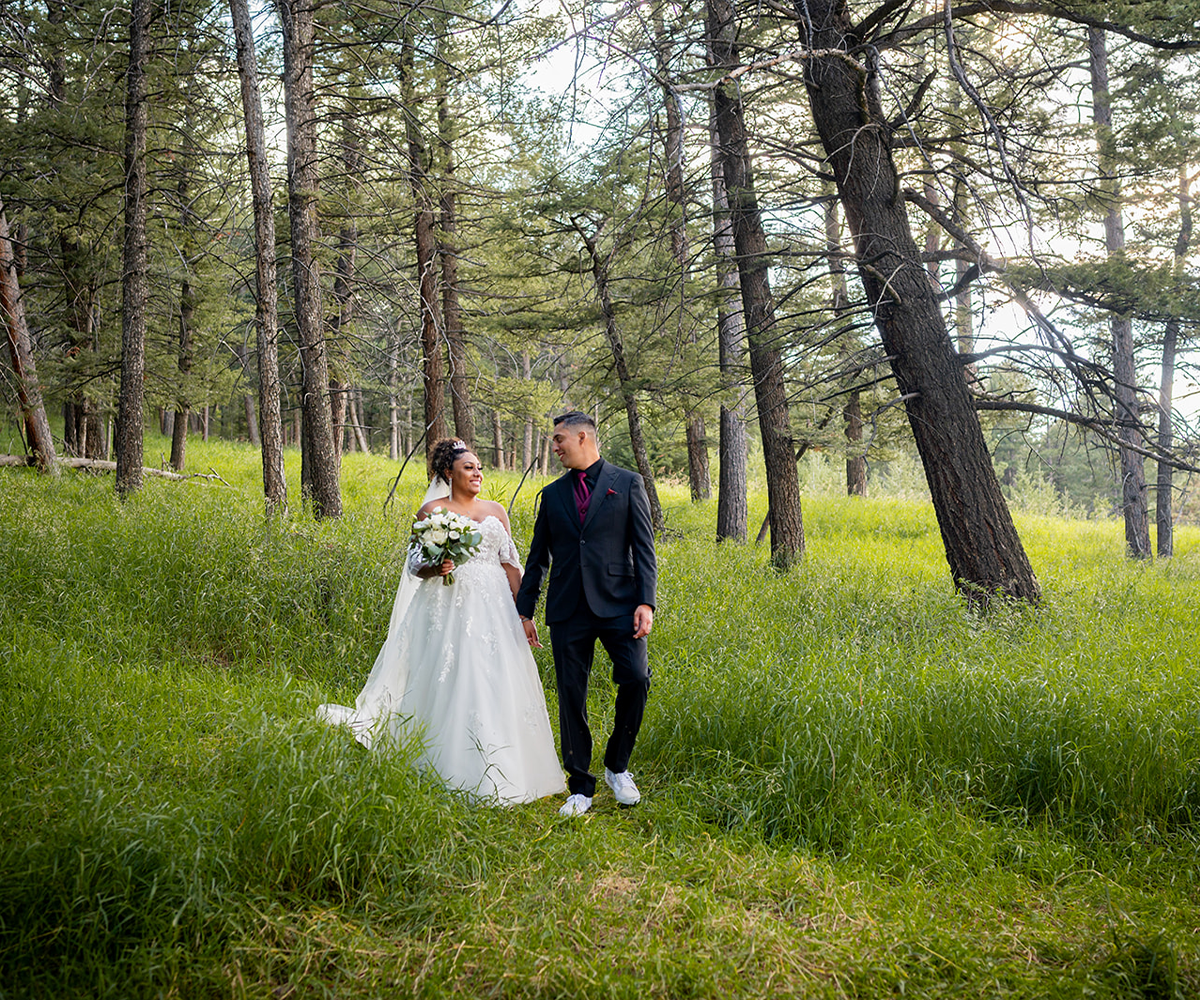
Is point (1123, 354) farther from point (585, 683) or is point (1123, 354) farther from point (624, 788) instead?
point (624, 788)

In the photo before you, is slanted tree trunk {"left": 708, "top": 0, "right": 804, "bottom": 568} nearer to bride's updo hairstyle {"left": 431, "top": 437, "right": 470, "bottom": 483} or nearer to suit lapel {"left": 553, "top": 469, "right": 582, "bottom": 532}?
bride's updo hairstyle {"left": 431, "top": 437, "right": 470, "bottom": 483}

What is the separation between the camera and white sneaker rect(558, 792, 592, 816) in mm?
4305

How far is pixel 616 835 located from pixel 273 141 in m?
9.71

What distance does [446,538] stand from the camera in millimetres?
4766

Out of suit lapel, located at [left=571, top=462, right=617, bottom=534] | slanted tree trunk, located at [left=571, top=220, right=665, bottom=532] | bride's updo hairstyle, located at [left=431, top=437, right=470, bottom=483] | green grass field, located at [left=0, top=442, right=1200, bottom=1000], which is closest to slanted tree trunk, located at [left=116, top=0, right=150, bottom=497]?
green grass field, located at [left=0, top=442, right=1200, bottom=1000]

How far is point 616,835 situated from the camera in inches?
158

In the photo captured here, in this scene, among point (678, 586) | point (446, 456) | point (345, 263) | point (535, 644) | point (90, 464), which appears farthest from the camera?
point (345, 263)

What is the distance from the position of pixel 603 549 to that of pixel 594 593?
0.87 feet

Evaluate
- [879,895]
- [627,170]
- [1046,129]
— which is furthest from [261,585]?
[1046,129]

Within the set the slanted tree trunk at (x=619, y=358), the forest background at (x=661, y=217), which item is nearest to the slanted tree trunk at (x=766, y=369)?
the forest background at (x=661, y=217)

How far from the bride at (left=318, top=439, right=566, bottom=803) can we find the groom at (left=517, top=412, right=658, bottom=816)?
337 millimetres

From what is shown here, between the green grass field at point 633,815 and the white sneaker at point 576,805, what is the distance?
10 centimetres

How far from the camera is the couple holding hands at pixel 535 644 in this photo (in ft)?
14.6

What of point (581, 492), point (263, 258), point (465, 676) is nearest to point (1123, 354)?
point (581, 492)
